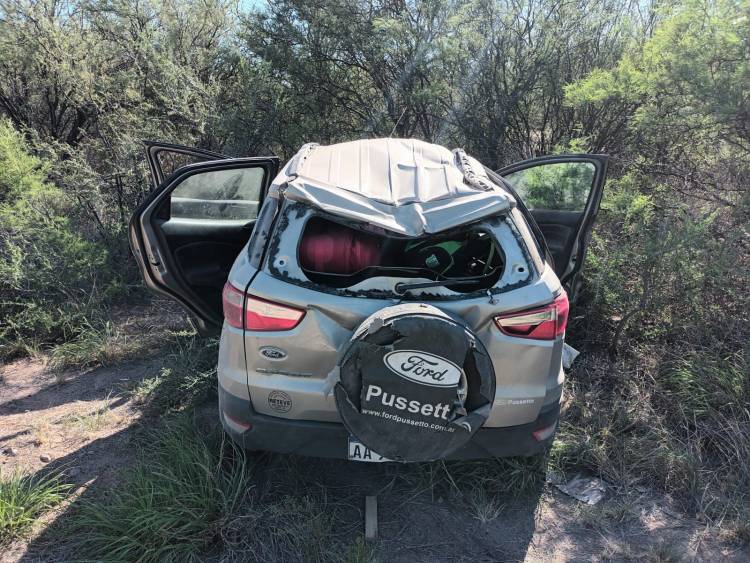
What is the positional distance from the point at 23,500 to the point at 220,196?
2414mm

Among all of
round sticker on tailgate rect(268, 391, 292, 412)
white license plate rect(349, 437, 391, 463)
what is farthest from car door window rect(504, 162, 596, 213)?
round sticker on tailgate rect(268, 391, 292, 412)

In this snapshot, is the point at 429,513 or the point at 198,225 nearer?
the point at 429,513

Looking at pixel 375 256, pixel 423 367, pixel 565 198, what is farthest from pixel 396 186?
pixel 565 198

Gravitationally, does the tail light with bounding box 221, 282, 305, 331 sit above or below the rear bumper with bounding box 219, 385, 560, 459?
above

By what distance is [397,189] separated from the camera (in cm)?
271

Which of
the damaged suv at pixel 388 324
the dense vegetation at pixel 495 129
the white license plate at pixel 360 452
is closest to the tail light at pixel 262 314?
the damaged suv at pixel 388 324

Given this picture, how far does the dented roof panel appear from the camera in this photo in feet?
7.95

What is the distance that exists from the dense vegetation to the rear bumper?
3.05 feet

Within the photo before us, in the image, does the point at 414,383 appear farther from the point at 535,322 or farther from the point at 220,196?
the point at 220,196

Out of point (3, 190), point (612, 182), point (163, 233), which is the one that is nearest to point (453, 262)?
point (163, 233)

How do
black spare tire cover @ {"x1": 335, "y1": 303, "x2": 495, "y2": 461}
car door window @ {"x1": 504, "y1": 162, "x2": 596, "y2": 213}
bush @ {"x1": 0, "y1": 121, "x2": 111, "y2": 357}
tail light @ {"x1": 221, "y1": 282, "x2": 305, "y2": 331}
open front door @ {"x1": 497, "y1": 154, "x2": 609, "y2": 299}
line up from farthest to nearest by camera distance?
bush @ {"x1": 0, "y1": 121, "x2": 111, "y2": 357} < car door window @ {"x1": 504, "y1": 162, "x2": 596, "y2": 213} < open front door @ {"x1": 497, "y1": 154, "x2": 609, "y2": 299} < tail light @ {"x1": 221, "y1": 282, "x2": 305, "y2": 331} < black spare tire cover @ {"x1": 335, "y1": 303, "x2": 495, "y2": 461}

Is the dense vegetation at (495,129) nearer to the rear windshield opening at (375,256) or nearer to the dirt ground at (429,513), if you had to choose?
the dirt ground at (429,513)

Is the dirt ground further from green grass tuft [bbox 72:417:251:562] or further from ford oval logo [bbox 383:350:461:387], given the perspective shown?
ford oval logo [bbox 383:350:461:387]

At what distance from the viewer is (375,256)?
9.05ft
